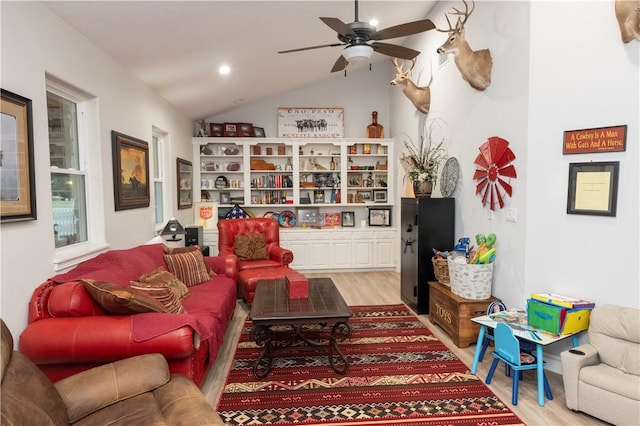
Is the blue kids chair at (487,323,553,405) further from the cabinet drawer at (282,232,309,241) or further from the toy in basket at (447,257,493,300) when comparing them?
the cabinet drawer at (282,232,309,241)

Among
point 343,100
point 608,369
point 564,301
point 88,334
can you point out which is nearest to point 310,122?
point 343,100

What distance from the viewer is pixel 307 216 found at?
684 centimetres

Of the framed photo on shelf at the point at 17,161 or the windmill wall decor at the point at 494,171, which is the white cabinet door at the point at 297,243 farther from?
the framed photo on shelf at the point at 17,161

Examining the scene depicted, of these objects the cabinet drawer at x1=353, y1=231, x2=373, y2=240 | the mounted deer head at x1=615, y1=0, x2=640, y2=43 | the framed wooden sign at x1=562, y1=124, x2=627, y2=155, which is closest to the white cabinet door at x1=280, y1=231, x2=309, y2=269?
the cabinet drawer at x1=353, y1=231, x2=373, y2=240

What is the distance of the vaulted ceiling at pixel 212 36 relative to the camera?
2.82 metres

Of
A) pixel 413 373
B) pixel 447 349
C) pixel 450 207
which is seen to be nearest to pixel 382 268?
pixel 450 207

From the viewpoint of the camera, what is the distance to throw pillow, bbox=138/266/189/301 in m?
3.06

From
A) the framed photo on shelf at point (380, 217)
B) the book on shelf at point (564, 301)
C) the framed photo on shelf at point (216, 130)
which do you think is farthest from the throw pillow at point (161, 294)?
the framed photo on shelf at point (380, 217)

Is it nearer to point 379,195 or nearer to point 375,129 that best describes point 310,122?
point 375,129

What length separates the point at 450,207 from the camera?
429cm

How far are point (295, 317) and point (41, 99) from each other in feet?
7.17

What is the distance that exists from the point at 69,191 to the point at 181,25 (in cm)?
158

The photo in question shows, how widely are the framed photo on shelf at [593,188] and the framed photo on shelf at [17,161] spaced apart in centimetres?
359

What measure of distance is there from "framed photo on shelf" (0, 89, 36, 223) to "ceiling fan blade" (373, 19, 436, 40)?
2.25m
